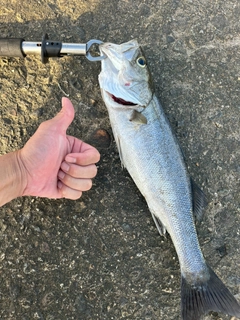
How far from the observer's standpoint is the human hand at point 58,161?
2.66m

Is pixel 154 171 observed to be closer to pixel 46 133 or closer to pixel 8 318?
pixel 46 133

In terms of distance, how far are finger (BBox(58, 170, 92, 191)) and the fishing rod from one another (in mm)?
905

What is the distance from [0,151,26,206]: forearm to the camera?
2.58m

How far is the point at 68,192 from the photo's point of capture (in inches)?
111

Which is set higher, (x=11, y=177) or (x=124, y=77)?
(x=124, y=77)

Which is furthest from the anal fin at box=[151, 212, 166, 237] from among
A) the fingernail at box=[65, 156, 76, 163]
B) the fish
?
the fingernail at box=[65, 156, 76, 163]

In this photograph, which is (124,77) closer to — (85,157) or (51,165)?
(85,157)

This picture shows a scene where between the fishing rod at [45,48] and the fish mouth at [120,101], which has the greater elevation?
the fishing rod at [45,48]

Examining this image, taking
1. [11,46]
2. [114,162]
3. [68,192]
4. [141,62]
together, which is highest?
[11,46]

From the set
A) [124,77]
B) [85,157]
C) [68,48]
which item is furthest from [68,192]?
[68,48]

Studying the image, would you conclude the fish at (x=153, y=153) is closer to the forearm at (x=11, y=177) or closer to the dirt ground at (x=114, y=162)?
the dirt ground at (x=114, y=162)

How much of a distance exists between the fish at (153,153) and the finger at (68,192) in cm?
49

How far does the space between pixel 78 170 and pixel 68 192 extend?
0.20 m

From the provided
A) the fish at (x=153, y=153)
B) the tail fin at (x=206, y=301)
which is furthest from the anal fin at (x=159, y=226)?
the tail fin at (x=206, y=301)
